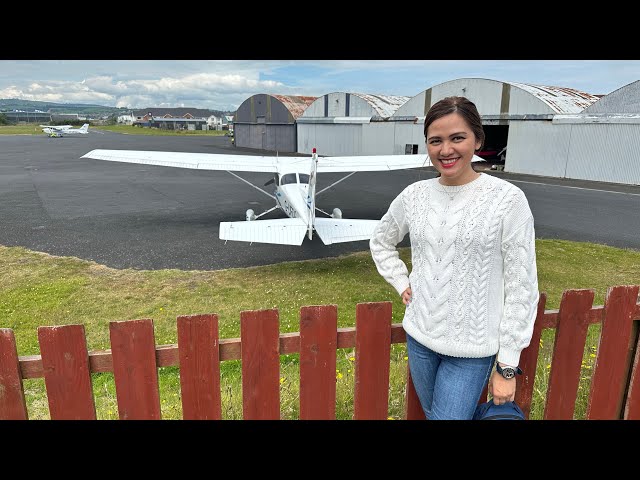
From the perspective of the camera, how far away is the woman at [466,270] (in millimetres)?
1682

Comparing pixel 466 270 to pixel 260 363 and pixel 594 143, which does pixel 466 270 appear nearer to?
pixel 260 363

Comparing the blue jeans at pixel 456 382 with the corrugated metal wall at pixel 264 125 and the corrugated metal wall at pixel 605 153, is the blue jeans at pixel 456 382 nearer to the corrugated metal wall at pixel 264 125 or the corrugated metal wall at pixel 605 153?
the corrugated metal wall at pixel 605 153

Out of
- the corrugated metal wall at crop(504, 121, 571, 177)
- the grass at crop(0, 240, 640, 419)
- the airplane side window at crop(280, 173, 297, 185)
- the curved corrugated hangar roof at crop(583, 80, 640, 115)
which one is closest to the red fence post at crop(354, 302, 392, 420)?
the grass at crop(0, 240, 640, 419)

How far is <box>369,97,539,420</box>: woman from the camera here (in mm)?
1682

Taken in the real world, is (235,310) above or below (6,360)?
→ below

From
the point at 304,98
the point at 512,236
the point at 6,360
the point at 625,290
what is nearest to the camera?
the point at 512,236

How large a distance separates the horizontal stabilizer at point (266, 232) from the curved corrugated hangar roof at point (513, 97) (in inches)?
795

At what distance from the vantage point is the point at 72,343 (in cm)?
181

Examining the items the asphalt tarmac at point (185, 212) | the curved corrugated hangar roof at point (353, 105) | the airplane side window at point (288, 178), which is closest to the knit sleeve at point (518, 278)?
the asphalt tarmac at point (185, 212)
